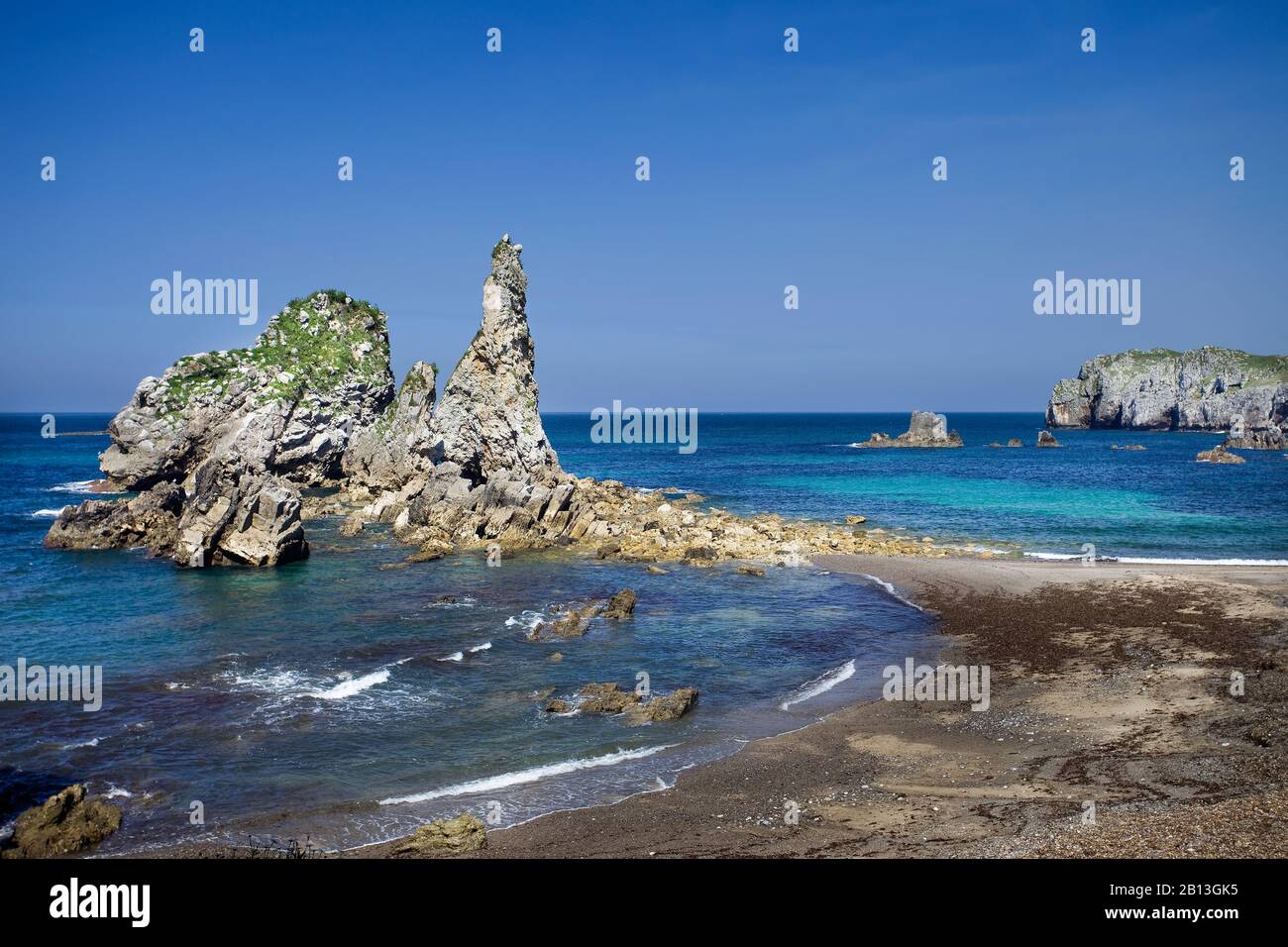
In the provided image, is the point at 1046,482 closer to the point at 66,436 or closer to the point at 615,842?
the point at 615,842

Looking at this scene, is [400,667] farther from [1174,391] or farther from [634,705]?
[1174,391]

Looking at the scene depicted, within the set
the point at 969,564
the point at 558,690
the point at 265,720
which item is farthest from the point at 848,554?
the point at 265,720

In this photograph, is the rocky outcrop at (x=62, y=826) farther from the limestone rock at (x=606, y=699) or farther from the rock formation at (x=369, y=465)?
the rock formation at (x=369, y=465)

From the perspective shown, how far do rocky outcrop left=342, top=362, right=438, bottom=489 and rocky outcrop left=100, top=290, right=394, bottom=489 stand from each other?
1532 millimetres

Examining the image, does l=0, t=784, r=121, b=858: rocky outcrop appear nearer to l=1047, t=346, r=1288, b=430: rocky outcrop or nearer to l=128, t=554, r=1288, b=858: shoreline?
l=128, t=554, r=1288, b=858: shoreline

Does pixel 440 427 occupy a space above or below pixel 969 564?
above

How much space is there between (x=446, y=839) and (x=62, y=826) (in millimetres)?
A: 8136

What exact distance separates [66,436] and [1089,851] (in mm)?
206993

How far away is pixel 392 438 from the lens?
74.0m

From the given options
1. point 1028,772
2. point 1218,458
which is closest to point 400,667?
point 1028,772

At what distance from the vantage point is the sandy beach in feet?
Result: 50.4

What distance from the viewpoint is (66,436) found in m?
174

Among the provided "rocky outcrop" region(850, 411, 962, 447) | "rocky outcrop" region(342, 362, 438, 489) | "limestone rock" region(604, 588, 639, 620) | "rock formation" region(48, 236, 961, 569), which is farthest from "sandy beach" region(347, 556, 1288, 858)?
"rocky outcrop" region(850, 411, 962, 447)
